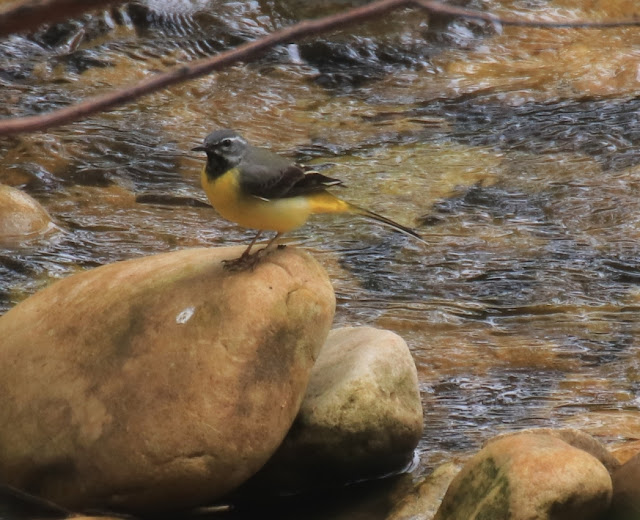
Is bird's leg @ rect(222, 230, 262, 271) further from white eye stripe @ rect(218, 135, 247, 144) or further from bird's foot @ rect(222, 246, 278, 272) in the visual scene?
white eye stripe @ rect(218, 135, 247, 144)

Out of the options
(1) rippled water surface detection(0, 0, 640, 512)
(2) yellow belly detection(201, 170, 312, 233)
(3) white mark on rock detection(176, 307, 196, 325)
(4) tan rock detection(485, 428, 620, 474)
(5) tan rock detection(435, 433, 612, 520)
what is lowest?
(1) rippled water surface detection(0, 0, 640, 512)

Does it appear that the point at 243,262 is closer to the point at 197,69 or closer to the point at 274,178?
the point at 274,178

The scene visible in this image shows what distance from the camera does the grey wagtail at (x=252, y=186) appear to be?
4.61 metres

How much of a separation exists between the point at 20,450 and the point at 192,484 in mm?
844

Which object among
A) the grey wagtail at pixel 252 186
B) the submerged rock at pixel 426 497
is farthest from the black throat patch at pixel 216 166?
the submerged rock at pixel 426 497

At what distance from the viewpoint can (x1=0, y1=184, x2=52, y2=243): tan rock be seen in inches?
327

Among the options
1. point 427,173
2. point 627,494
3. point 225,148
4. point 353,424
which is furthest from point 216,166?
point 427,173

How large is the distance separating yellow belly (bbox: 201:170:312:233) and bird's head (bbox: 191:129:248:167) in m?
0.09

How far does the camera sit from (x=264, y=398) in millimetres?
4617

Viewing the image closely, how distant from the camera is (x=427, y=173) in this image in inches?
393

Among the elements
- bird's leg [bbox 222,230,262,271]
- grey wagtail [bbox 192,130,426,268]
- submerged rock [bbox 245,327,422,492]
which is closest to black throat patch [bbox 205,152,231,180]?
grey wagtail [bbox 192,130,426,268]

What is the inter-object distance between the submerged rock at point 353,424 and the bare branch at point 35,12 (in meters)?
4.21

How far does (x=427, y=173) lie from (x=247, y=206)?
5568 millimetres

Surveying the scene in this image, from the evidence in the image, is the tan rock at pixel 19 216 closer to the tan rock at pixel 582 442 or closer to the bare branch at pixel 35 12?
the tan rock at pixel 582 442
